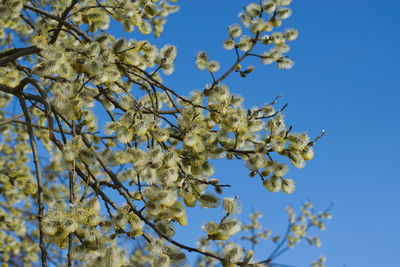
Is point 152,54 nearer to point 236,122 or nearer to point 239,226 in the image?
point 236,122

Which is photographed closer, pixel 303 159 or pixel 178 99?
pixel 303 159

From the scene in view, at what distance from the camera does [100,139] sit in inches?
102

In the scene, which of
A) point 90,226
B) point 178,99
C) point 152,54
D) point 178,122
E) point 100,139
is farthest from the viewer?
point 100,139

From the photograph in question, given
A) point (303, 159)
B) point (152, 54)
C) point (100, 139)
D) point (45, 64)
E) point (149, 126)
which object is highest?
point (152, 54)

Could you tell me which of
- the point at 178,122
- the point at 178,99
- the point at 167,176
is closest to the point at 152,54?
the point at 178,99

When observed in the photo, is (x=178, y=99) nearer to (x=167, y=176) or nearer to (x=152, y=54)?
(x=152, y=54)

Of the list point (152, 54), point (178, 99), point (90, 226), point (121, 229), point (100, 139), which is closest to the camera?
point (90, 226)

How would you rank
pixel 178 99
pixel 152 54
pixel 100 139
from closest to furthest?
1. pixel 178 99
2. pixel 152 54
3. pixel 100 139

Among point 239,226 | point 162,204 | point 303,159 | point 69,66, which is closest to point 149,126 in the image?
point 162,204

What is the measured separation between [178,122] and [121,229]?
1.93 ft

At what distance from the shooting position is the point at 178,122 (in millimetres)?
1960

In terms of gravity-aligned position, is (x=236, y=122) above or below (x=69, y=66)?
below

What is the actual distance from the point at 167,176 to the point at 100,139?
1.03 meters

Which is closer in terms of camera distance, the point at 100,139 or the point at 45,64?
the point at 45,64
